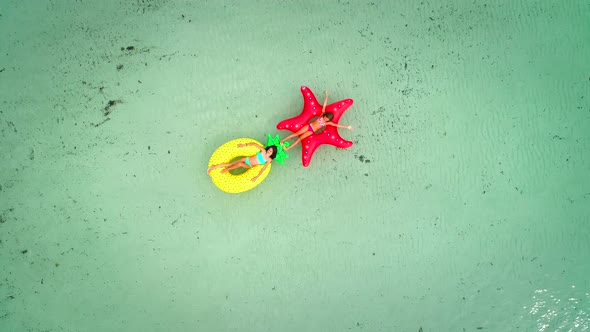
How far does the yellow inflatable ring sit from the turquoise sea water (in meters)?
0.21

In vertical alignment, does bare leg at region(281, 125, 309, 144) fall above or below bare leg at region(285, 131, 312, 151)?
above

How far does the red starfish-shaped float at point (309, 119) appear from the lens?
2.51m

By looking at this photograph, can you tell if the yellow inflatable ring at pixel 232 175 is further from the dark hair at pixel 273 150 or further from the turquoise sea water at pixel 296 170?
the turquoise sea water at pixel 296 170

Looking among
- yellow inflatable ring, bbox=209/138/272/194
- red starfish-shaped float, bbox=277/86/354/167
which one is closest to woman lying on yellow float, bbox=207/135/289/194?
yellow inflatable ring, bbox=209/138/272/194

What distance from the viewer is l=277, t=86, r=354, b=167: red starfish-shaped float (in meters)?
2.51

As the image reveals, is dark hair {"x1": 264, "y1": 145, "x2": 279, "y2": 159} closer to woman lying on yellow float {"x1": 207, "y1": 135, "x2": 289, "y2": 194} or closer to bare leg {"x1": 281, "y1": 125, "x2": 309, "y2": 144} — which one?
woman lying on yellow float {"x1": 207, "y1": 135, "x2": 289, "y2": 194}

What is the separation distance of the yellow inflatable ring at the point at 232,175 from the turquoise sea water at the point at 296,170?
0.71 feet

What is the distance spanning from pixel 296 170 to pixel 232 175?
478 mm

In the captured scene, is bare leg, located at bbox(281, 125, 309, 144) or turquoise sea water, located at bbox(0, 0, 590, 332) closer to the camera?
bare leg, located at bbox(281, 125, 309, 144)

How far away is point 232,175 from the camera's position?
2510 mm

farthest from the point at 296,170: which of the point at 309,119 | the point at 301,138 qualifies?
the point at 309,119

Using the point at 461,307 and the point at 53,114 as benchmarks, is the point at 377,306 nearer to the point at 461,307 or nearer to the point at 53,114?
the point at 461,307

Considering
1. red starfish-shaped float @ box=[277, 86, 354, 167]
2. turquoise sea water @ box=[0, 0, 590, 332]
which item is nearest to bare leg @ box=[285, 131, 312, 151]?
red starfish-shaped float @ box=[277, 86, 354, 167]

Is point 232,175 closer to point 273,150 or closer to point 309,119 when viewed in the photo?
point 273,150
